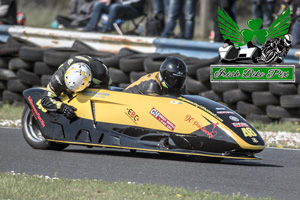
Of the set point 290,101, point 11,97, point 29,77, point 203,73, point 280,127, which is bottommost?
point 280,127

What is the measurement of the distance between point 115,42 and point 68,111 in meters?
4.92

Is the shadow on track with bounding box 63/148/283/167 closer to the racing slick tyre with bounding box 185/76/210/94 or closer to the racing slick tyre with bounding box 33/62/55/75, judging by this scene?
the racing slick tyre with bounding box 185/76/210/94

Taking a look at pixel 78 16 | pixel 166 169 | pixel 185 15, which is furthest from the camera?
pixel 78 16

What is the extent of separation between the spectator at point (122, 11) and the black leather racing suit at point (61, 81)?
5.58 meters

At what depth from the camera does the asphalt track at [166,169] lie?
17.3 feet

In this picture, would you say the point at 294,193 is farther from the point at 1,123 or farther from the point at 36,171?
the point at 1,123

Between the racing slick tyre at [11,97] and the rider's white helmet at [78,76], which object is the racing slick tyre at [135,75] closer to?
the racing slick tyre at [11,97]

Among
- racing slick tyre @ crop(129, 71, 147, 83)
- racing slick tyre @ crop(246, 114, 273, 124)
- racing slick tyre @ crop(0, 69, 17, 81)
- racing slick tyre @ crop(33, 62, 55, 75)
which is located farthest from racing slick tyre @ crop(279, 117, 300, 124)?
racing slick tyre @ crop(0, 69, 17, 81)

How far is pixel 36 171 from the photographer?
19.1 feet

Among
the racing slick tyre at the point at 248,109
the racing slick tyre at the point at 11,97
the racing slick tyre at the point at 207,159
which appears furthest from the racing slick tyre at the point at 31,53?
the racing slick tyre at the point at 207,159

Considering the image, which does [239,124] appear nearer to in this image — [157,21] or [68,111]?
[68,111]

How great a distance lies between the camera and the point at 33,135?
24.4 ft

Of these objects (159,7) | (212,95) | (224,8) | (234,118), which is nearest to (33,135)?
(234,118)

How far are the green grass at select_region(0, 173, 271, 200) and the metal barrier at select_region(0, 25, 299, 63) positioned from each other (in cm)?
519
